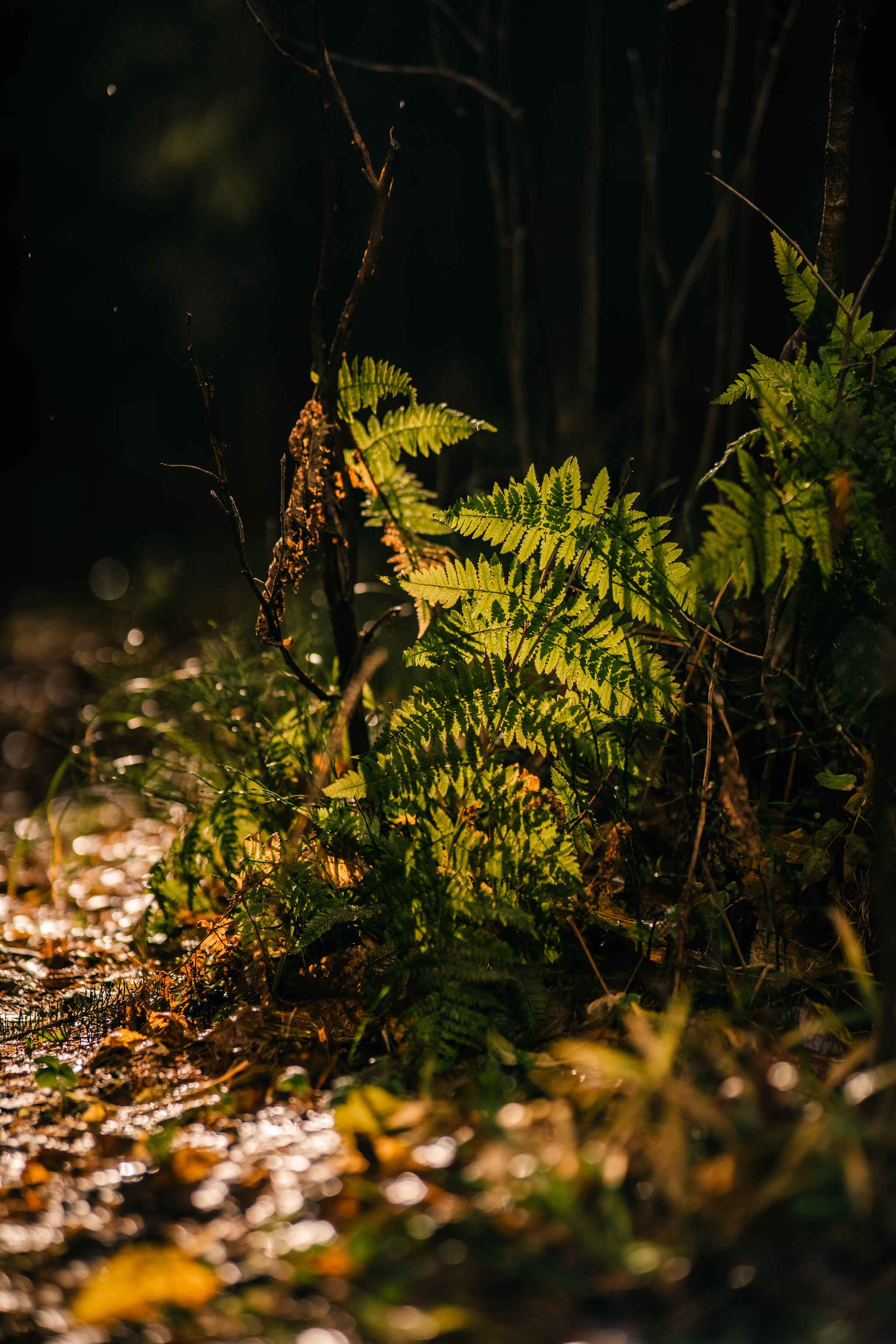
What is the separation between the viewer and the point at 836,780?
172cm

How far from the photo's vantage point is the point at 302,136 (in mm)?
8078

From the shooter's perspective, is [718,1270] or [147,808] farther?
[147,808]

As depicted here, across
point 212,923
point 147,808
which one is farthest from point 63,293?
point 212,923

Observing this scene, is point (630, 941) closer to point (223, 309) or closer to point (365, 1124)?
point (365, 1124)

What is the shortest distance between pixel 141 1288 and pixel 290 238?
8.80 metres

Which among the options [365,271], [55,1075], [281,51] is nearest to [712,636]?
[365,271]

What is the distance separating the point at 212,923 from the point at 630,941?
91 cm

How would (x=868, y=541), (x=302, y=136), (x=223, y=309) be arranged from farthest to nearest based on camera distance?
(x=223, y=309) → (x=302, y=136) → (x=868, y=541)

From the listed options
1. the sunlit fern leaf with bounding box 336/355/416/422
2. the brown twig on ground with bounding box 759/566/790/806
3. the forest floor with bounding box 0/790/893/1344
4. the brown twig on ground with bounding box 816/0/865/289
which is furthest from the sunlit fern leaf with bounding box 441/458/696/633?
the forest floor with bounding box 0/790/893/1344

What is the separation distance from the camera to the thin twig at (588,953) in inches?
63.9

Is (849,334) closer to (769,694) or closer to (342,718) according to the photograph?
(769,694)

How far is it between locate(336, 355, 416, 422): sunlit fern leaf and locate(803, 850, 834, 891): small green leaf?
1248 mm

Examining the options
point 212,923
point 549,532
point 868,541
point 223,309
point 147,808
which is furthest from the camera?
point 223,309

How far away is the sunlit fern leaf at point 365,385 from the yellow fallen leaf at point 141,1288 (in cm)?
156
